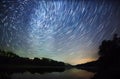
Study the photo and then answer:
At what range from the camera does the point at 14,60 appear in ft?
4.96

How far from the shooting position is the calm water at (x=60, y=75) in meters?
1.53

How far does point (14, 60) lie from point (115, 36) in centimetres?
66

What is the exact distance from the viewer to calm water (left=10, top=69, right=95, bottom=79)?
5.02 feet

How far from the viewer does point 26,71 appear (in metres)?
1.55

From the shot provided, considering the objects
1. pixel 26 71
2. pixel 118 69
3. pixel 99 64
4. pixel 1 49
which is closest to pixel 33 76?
pixel 26 71

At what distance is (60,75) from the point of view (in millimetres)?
1558

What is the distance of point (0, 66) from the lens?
152 cm

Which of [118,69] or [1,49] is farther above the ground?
[1,49]

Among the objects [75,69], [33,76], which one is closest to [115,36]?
[75,69]

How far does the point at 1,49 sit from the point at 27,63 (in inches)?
7.3

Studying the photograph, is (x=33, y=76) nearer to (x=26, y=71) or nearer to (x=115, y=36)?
(x=26, y=71)

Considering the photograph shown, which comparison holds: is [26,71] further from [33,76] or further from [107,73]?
[107,73]

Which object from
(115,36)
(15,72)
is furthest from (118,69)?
(15,72)

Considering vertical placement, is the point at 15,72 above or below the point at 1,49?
below
